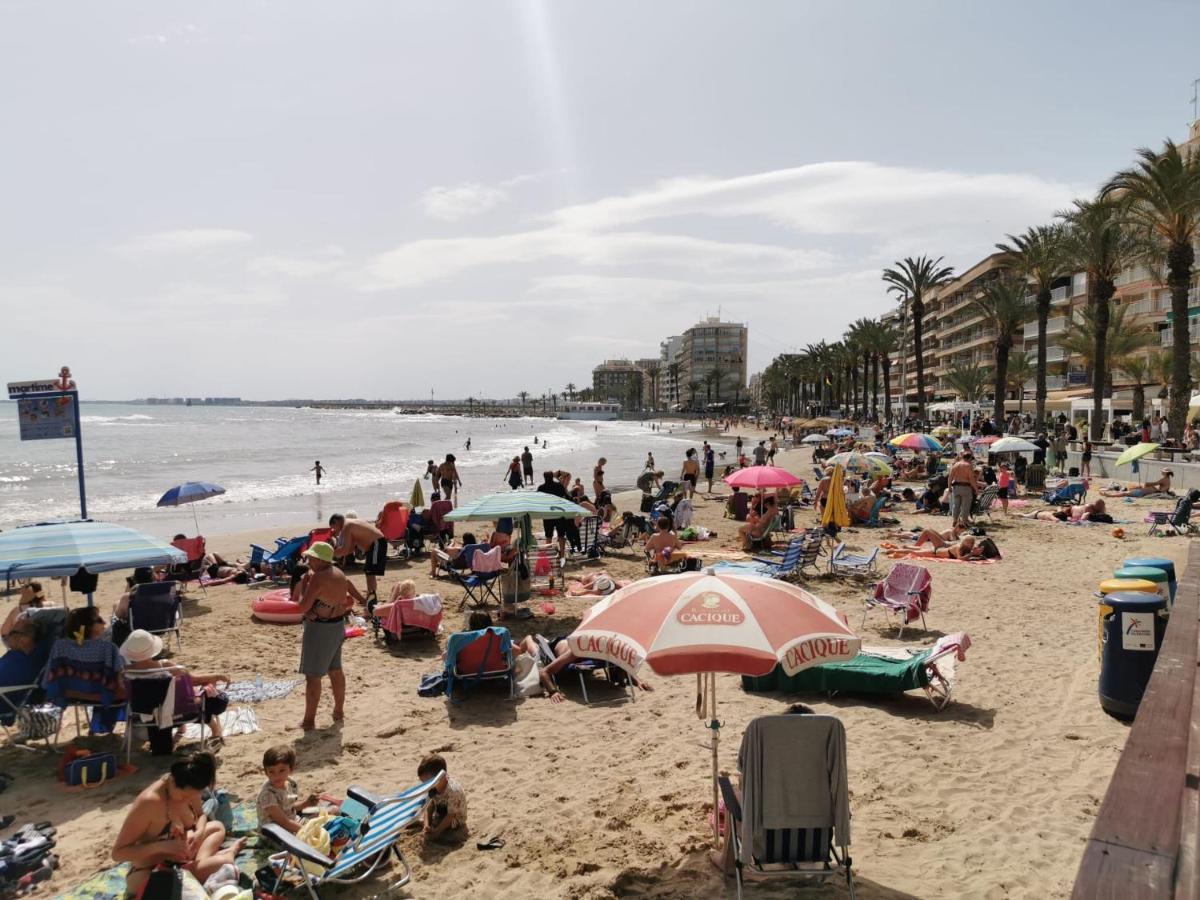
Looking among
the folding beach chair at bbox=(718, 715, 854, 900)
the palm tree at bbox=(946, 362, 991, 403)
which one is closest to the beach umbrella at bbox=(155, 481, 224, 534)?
the folding beach chair at bbox=(718, 715, 854, 900)

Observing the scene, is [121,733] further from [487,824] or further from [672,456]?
[672,456]

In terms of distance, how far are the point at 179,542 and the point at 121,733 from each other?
6.48 meters

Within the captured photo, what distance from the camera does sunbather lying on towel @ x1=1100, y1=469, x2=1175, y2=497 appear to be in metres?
20.2

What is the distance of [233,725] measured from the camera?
6.78 metres

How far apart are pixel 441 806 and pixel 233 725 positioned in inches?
111

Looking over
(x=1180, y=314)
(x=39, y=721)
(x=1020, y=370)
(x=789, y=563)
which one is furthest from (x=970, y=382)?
(x=39, y=721)

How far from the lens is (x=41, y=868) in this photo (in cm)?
458

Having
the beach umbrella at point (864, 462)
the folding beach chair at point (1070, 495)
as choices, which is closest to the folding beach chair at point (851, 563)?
the beach umbrella at point (864, 462)

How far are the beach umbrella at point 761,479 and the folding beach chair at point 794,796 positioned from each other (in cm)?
950

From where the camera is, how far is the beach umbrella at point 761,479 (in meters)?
13.5

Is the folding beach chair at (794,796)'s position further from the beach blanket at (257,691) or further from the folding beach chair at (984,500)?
the folding beach chair at (984,500)

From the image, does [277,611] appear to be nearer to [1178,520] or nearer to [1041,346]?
[1178,520]

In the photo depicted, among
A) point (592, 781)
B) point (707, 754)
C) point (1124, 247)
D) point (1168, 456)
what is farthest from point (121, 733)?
point (1124, 247)

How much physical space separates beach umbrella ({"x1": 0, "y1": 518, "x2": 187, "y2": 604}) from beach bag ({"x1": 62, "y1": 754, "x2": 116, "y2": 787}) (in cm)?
162
